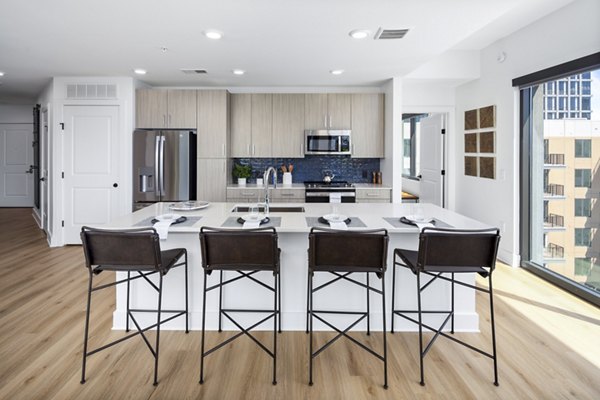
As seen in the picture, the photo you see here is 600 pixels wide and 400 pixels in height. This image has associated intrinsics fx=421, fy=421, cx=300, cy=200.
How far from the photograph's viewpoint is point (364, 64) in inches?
190

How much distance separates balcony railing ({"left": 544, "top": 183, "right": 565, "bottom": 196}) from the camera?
169 inches

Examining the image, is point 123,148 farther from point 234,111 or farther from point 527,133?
point 527,133

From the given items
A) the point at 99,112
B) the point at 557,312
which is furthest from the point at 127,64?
the point at 557,312

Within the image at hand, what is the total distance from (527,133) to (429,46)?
1.62 metres

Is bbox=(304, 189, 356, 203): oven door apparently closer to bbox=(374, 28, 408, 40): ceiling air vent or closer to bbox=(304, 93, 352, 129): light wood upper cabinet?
bbox=(304, 93, 352, 129): light wood upper cabinet

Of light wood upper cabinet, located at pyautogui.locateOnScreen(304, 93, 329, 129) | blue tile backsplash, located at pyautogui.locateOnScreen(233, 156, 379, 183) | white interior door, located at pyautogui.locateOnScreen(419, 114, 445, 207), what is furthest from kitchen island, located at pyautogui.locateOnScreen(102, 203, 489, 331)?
white interior door, located at pyautogui.locateOnScreen(419, 114, 445, 207)

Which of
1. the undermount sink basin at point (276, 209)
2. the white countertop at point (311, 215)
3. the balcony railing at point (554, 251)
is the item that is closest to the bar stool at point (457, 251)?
the white countertop at point (311, 215)

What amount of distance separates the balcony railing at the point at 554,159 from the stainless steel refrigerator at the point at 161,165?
4.36 m

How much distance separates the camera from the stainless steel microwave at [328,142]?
19.7ft

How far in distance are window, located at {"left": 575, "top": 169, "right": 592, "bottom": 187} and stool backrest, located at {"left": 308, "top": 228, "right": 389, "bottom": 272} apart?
8.55ft

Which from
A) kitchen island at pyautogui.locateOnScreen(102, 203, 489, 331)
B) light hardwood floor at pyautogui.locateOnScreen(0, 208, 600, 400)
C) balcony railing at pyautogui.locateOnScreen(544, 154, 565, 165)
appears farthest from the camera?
balcony railing at pyautogui.locateOnScreen(544, 154, 565, 165)

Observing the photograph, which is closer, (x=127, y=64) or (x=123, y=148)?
(x=127, y=64)

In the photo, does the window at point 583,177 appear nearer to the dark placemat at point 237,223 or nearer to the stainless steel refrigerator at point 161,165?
the dark placemat at point 237,223

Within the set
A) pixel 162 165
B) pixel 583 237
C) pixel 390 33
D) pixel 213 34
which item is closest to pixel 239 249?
pixel 213 34
